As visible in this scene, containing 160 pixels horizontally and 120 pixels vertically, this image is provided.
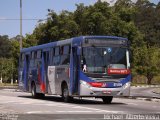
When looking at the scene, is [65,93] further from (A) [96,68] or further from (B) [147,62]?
(B) [147,62]

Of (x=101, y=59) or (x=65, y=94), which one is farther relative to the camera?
(x=65, y=94)

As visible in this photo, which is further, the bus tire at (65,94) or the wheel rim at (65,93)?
the wheel rim at (65,93)

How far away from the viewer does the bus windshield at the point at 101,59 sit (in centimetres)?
2327

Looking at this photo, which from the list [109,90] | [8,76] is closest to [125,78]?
[109,90]

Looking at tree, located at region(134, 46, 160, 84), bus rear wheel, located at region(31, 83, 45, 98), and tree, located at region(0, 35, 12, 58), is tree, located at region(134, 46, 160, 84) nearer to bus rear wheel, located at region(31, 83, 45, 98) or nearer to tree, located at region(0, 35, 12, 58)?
bus rear wheel, located at region(31, 83, 45, 98)

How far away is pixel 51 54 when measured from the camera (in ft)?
90.8

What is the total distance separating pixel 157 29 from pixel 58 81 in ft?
309

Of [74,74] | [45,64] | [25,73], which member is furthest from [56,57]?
[25,73]

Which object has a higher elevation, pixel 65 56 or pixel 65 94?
pixel 65 56

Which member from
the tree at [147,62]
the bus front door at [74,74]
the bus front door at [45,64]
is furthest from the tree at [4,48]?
the bus front door at [74,74]

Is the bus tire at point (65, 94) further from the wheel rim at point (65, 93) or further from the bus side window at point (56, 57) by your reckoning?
the bus side window at point (56, 57)

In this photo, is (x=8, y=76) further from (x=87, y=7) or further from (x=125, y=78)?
(x=125, y=78)

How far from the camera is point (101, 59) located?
2331 cm

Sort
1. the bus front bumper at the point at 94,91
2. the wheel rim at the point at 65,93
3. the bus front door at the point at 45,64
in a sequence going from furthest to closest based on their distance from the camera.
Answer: the bus front door at the point at 45,64, the wheel rim at the point at 65,93, the bus front bumper at the point at 94,91
